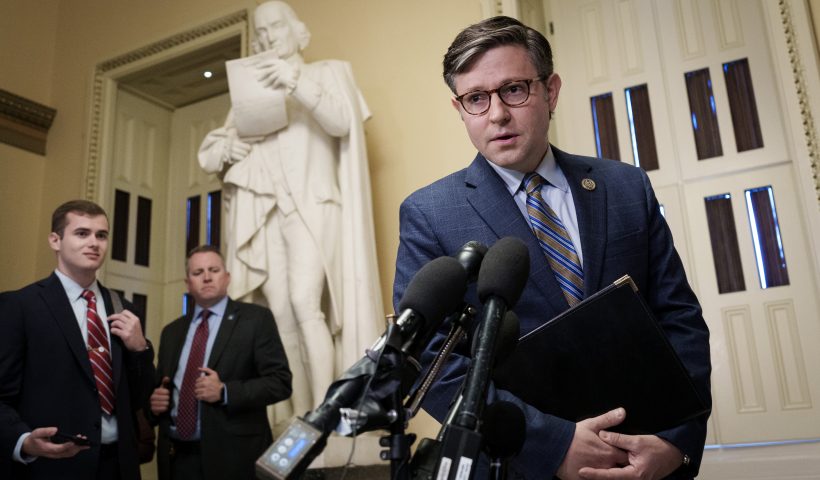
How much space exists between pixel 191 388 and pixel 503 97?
2.60m

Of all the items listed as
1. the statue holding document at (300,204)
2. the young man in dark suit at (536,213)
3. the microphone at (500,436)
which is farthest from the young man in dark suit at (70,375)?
the microphone at (500,436)

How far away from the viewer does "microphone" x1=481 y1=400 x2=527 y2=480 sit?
3.55 feet

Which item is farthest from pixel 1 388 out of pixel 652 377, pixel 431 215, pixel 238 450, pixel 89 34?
pixel 89 34

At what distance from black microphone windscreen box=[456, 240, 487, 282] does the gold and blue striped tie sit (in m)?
0.46

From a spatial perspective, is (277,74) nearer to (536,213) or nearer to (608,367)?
(536,213)

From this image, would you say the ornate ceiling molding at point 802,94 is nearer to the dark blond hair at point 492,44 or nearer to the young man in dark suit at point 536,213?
the young man in dark suit at point 536,213

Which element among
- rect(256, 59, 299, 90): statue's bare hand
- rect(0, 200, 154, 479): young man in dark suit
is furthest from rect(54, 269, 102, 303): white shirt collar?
rect(256, 59, 299, 90): statue's bare hand

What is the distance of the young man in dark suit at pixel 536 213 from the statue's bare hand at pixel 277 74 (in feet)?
9.86

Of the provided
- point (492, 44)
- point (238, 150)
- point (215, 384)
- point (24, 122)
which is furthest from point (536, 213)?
point (24, 122)

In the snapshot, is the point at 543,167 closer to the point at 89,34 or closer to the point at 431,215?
the point at 431,215

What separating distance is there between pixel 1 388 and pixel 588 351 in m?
2.47

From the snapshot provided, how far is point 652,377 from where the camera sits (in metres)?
1.35

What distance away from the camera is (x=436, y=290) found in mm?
1006

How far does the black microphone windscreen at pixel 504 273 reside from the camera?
1051mm
